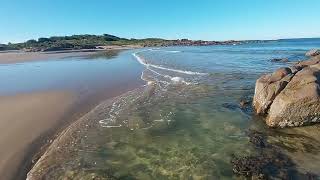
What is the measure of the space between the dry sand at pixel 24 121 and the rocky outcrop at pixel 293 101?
8.00 meters

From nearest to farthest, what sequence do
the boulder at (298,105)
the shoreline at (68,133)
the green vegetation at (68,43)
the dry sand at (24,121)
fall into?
the shoreline at (68,133), the dry sand at (24,121), the boulder at (298,105), the green vegetation at (68,43)

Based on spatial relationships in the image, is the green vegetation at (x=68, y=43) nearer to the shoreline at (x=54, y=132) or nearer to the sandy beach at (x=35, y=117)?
the sandy beach at (x=35, y=117)

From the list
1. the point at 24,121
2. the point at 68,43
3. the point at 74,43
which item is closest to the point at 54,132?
the point at 24,121

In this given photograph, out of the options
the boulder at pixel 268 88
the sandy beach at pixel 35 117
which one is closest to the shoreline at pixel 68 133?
the sandy beach at pixel 35 117

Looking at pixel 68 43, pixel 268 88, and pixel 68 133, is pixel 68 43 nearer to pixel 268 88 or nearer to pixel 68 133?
pixel 68 133

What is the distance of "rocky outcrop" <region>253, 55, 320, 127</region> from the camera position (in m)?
10.5

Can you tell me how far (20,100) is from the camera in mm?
16250

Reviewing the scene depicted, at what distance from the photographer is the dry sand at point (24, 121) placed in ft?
29.4

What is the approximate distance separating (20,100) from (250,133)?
11.6m

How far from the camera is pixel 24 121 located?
1233 centimetres

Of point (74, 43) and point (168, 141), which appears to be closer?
point (168, 141)

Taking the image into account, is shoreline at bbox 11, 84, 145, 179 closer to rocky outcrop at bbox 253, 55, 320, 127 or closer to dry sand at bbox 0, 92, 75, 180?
dry sand at bbox 0, 92, 75, 180

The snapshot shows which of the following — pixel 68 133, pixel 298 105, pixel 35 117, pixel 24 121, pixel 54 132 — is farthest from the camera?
pixel 35 117

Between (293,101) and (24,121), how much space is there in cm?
980
